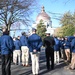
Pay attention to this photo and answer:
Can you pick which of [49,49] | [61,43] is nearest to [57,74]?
[49,49]

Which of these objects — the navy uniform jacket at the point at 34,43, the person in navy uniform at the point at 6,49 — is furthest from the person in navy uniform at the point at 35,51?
the person in navy uniform at the point at 6,49

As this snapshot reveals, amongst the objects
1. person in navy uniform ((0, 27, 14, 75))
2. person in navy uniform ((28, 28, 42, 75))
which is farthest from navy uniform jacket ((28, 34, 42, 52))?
person in navy uniform ((0, 27, 14, 75))

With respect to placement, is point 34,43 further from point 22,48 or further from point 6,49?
point 22,48

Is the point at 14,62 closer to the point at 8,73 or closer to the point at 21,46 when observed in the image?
the point at 21,46

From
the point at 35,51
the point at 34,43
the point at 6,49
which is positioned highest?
the point at 34,43

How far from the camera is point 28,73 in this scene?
43.3ft

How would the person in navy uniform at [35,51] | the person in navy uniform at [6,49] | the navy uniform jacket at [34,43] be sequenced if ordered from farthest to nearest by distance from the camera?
the navy uniform jacket at [34,43], the person in navy uniform at [35,51], the person in navy uniform at [6,49]

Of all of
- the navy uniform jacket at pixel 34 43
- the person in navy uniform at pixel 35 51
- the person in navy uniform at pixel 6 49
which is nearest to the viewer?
the person in navy uniform at pixel 6 49

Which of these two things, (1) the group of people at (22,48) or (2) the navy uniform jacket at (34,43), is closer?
(1) the group of people at (22,48)

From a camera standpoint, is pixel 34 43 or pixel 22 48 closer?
pixel 34 43

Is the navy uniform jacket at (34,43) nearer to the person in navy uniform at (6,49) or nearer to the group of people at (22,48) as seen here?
the group of people at (22,48)

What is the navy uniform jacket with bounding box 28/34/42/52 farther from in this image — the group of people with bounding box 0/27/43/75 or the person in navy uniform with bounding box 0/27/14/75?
the person in navy uniform with bounding box 0/27/14/75

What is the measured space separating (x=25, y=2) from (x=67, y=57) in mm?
14237

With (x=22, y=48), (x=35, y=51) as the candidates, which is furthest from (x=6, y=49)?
(x=22, y=48)
